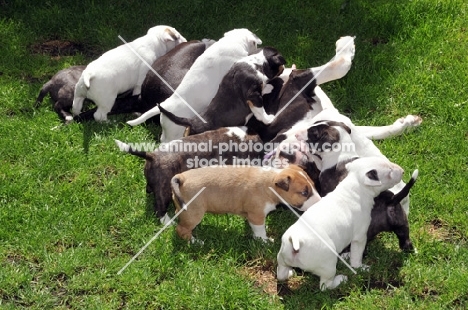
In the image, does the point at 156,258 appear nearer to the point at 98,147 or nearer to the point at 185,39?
the point at 98,147

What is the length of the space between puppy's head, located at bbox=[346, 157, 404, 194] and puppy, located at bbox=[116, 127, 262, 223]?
1.17 meters

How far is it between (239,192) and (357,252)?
3.64ft

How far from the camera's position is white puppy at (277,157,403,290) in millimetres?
5152

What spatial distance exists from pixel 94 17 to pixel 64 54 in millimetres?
788

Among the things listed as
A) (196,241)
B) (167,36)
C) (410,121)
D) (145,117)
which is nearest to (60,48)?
(167,36)

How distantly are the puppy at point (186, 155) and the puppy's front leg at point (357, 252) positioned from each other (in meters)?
1.32

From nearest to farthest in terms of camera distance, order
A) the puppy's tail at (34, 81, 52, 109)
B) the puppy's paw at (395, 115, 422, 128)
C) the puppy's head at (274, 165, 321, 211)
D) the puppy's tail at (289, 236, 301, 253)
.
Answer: the puppy's tail at (289, 236, 301, 253)
the puppy's head at (274, 165, 321, 211)
the puppy's paw at (395, 115, 422, 128)
the puppy's tail at (34, 81, 52, 109)

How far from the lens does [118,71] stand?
726cm

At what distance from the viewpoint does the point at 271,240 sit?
5926mm

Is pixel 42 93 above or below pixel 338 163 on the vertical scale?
below

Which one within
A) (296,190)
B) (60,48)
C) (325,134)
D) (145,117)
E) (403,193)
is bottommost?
(60,48)

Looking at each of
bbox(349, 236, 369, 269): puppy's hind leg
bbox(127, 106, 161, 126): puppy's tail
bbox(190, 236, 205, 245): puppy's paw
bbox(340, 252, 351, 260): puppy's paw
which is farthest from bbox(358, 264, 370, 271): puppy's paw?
bbox(127, 106, 161, 126): puppy's tail

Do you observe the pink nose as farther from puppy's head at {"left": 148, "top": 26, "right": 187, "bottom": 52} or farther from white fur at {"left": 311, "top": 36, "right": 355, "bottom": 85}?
puppy's head at {"left": 148, "top": 26, "right": 187, "bottom": 52}

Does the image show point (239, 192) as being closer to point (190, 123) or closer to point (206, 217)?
point (206, 217)
